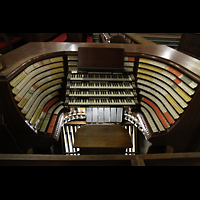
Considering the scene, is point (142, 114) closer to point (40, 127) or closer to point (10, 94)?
point (40, 127)

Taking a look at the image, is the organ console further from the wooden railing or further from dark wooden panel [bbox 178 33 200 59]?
dark wooden panel [bbox 178 33 200 59]

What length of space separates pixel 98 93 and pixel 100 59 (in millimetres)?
801

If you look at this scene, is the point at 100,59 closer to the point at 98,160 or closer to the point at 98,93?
the point at 98,93

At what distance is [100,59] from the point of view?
10.4 ft

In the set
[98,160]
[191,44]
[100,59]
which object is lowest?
[98,160]

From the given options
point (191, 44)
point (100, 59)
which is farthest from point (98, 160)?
point (191, 44)

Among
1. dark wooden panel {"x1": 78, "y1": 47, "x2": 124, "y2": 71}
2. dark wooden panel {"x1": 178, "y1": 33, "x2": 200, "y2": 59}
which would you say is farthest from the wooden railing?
dark wooden panel {"x1": 178, "y1": 33, "x2": 200, "y2": 59}

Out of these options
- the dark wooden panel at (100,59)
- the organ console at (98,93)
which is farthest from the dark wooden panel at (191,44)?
the dark wooden panel at (100,59)

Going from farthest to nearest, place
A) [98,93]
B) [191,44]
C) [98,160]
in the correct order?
[191,44]
[98,93]
[98,160]

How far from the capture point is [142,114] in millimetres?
3125

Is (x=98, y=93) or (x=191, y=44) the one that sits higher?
(x=191, y=44)

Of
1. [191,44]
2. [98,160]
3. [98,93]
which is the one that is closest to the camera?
[98,160]

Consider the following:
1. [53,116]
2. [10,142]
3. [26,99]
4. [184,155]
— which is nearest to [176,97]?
[184,155]

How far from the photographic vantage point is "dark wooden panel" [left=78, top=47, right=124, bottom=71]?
313cm
